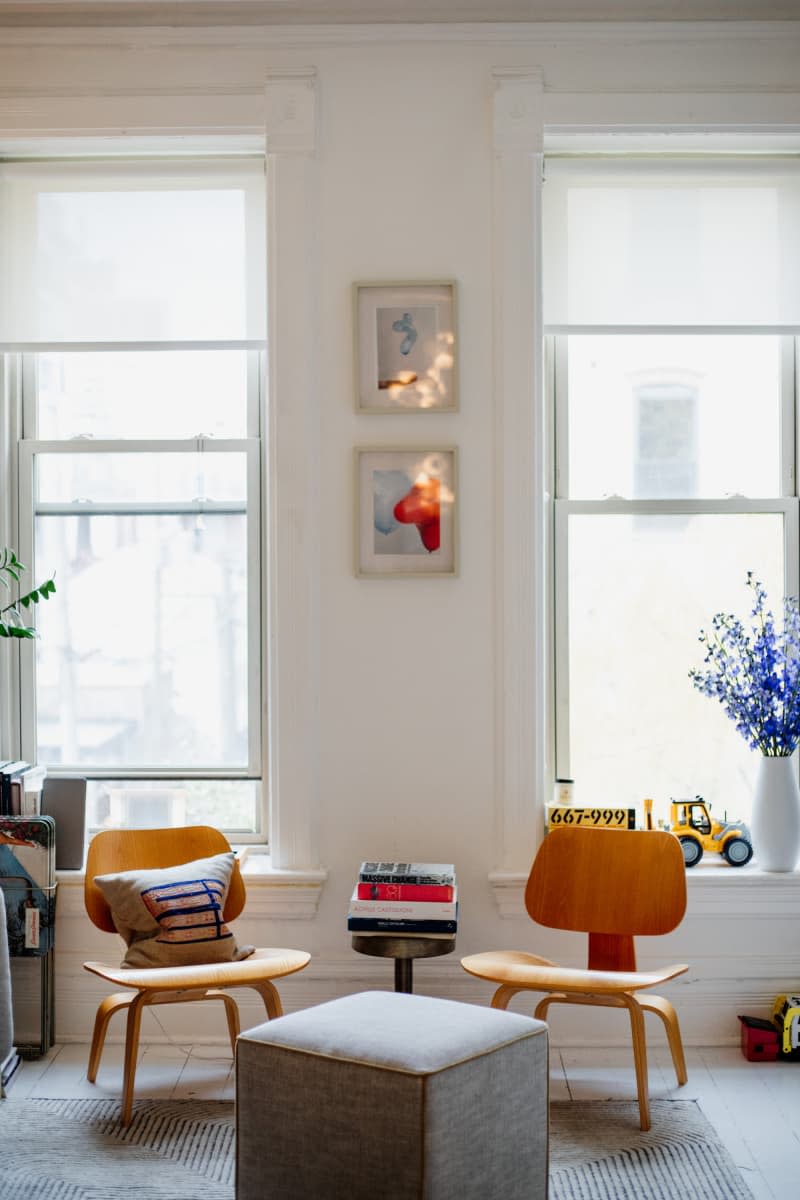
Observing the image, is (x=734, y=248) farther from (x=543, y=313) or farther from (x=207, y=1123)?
(x=207, y=1123)

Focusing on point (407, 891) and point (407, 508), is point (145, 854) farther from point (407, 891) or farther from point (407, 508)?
point (407, 508)

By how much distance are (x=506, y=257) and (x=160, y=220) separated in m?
1.16

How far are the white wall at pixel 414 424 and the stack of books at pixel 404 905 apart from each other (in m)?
0.41

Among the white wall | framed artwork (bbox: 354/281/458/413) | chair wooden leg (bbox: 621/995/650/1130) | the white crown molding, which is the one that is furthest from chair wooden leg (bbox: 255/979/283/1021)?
the white crown molding

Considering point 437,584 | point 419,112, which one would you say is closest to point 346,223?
point 419,112

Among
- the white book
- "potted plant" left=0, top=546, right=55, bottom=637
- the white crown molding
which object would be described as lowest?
the white book

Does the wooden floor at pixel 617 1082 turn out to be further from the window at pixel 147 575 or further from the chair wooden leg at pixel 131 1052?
the window at pixel 147 575

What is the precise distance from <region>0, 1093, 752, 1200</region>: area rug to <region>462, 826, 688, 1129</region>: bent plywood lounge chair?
29 centimetres

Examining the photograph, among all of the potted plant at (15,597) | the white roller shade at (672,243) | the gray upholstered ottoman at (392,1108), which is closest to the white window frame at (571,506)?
the white roller shade at (672,243)

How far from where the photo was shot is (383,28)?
3.64 metres

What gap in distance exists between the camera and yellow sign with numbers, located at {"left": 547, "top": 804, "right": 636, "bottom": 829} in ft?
11.9

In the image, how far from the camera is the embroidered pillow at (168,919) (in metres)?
3.21

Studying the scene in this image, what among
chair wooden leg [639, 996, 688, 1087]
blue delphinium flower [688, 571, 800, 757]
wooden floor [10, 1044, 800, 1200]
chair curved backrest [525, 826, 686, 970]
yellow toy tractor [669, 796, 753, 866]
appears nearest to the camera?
wooden floor [10, 1044, 800, 1200]

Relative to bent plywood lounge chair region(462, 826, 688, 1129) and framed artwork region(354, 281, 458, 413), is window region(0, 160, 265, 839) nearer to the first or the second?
framed artwork region(354, 281, 458, 413)
